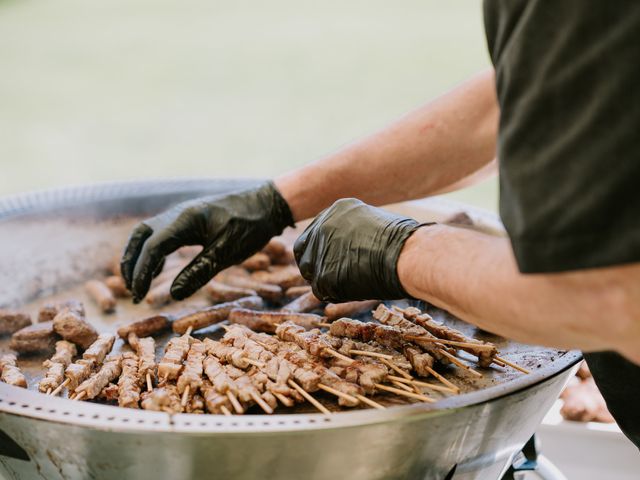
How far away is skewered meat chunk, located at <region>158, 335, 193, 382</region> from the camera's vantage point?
252 centimetres

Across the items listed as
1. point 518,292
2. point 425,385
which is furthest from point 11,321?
point 518,292

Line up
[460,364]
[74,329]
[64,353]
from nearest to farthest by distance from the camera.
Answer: [460,364] → [64,353] → [74,329]

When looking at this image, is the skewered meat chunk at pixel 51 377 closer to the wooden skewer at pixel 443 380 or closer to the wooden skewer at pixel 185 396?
the wooden skewer at pixel 185 396

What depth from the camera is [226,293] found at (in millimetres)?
3377

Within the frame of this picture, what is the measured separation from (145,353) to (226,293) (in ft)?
2.31

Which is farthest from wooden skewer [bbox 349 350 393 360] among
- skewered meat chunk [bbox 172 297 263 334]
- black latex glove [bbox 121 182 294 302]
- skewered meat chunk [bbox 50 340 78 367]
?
skewered meat chunk [bbox 50 340 78 367]

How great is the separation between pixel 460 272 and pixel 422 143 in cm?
131

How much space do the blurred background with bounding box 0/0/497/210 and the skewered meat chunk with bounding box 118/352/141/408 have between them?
7.32 m

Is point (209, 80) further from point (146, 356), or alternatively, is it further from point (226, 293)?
point (146, 356)

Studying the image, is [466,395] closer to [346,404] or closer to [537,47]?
[346,404]

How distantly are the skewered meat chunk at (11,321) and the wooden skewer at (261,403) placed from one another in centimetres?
133

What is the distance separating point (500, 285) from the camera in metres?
1.96

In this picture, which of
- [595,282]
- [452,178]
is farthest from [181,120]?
[595,282]

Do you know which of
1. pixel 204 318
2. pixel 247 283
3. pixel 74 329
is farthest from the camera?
pixel 247 283
